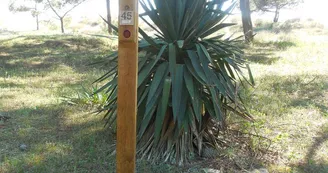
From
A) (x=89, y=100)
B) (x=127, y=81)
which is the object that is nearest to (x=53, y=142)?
(x=89, y=100)

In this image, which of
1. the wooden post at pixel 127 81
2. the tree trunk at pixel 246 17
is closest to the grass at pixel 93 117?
the wooden post at pixel 127 81

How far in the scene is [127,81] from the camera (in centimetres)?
220

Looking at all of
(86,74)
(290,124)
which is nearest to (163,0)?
(290,124)

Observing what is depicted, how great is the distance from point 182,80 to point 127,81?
1.39 metres

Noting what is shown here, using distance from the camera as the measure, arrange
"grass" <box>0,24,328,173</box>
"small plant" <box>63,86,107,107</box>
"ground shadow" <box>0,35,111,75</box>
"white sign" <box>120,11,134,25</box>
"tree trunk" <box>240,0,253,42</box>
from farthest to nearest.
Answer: "tree trunk" <box>240,0,253,42</box> → "ground shadow" <box>0,35,111,75</box> → "small plant" <box>63,86,107,107</box> → "grass" <box>0,24,328,173</box> → "white sign" <box>120,11,134,25</box>

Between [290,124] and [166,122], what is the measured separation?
1.98 m

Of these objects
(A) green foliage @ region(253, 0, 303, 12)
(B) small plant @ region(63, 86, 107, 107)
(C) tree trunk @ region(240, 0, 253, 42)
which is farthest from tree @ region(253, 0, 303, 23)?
(B) small plant @ region(63, 86, 107, 107)

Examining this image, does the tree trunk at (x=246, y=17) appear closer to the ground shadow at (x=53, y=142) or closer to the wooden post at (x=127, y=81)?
the ground shadow at (x=53, y=142)

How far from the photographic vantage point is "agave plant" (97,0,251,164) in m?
3.48

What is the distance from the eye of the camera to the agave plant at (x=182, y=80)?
11.4 ft

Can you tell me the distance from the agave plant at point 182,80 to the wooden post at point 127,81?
1.09 m

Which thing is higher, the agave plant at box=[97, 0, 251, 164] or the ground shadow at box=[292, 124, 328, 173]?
the agave plant at box=[97, 0, 251, 164]

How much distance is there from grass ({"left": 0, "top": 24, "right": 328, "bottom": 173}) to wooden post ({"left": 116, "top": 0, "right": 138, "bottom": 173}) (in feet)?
3.71

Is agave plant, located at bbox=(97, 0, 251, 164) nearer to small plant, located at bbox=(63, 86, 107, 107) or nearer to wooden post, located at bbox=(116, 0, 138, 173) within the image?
wooden post, located at bbox=(116, 0, 138, 173)
